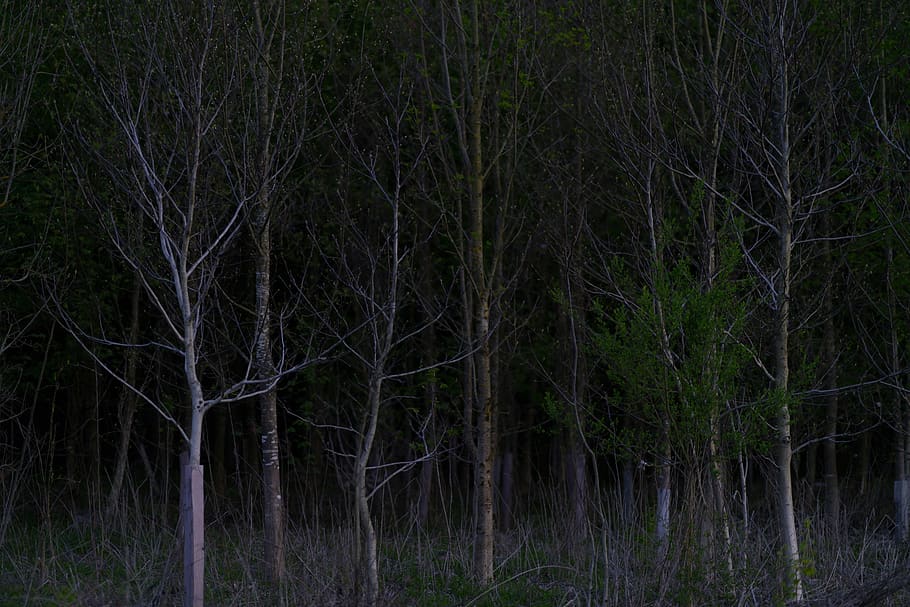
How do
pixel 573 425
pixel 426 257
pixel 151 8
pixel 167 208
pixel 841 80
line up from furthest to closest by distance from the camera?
pixel 426 257
pixel 573 425
pixel 841 80
pixel 167 208
pixel 151 8

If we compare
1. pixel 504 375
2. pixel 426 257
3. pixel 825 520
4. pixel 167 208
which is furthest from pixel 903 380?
pixel 167 208

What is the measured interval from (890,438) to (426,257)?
8.32m

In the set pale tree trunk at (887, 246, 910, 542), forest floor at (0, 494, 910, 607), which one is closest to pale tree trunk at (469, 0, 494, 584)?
forest floor at (0, 494, 910, 607)

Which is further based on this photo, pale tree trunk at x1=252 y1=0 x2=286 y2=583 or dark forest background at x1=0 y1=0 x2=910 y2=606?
pale tree trunk at x1=252 y1=0 x2=286 y2=583

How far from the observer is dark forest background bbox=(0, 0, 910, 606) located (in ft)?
23.4

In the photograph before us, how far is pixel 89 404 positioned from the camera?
15.9 metres

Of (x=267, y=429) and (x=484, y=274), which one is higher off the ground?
(x=484, y=274)

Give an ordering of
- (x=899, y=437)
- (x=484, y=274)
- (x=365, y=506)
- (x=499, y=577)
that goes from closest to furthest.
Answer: (x=365, y=506) → (x=499, y=577) → (x=484, y=274) → (x=899, y=437)

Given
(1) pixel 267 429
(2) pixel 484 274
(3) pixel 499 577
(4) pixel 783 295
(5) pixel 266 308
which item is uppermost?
(2) pixel 484 274

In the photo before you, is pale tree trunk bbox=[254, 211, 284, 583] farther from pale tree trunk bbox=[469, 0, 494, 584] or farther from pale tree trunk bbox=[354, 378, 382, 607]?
pale tree trunk bbox=[469, 0, 494, 584]

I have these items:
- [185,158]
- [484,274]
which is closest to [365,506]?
[185,158]

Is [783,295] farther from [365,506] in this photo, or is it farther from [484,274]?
[365,506]

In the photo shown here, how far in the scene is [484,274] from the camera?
10617 mm

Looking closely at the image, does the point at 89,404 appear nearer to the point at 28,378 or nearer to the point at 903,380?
the point at 28,378
